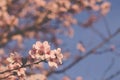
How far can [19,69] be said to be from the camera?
381cm

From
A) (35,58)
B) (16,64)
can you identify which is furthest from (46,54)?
(16,64)

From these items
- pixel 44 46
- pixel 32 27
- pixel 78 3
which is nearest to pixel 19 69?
pixel 44 46

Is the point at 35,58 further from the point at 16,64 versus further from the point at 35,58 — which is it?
the point at 16,64

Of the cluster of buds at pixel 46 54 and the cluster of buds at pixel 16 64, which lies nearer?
the cluster of buds at pixel 46 54

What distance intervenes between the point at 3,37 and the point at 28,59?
6.78 metres

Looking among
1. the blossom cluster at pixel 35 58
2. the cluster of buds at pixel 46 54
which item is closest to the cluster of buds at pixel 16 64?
the blossom cluster at pixel 35 58

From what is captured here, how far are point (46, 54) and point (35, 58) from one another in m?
0.13

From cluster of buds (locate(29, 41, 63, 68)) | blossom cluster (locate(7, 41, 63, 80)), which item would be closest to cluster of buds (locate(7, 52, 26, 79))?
blossom cluster (locate(7, 41, 63, 80))

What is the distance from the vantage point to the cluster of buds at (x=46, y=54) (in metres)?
3.60

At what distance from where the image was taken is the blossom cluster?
3.61 meters

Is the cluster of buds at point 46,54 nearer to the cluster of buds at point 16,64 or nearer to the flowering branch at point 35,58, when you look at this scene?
the flowering branch at point 35,58

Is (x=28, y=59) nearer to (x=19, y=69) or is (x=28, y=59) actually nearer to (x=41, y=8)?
(x=19, y=69)

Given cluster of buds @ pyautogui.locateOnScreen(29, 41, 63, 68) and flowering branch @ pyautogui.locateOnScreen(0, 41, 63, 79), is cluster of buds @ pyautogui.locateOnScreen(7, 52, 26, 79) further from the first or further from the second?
cluster of buds @ pyautogui.locateOnScreen(29, 41, 63, 68)

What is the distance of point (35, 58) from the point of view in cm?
367
